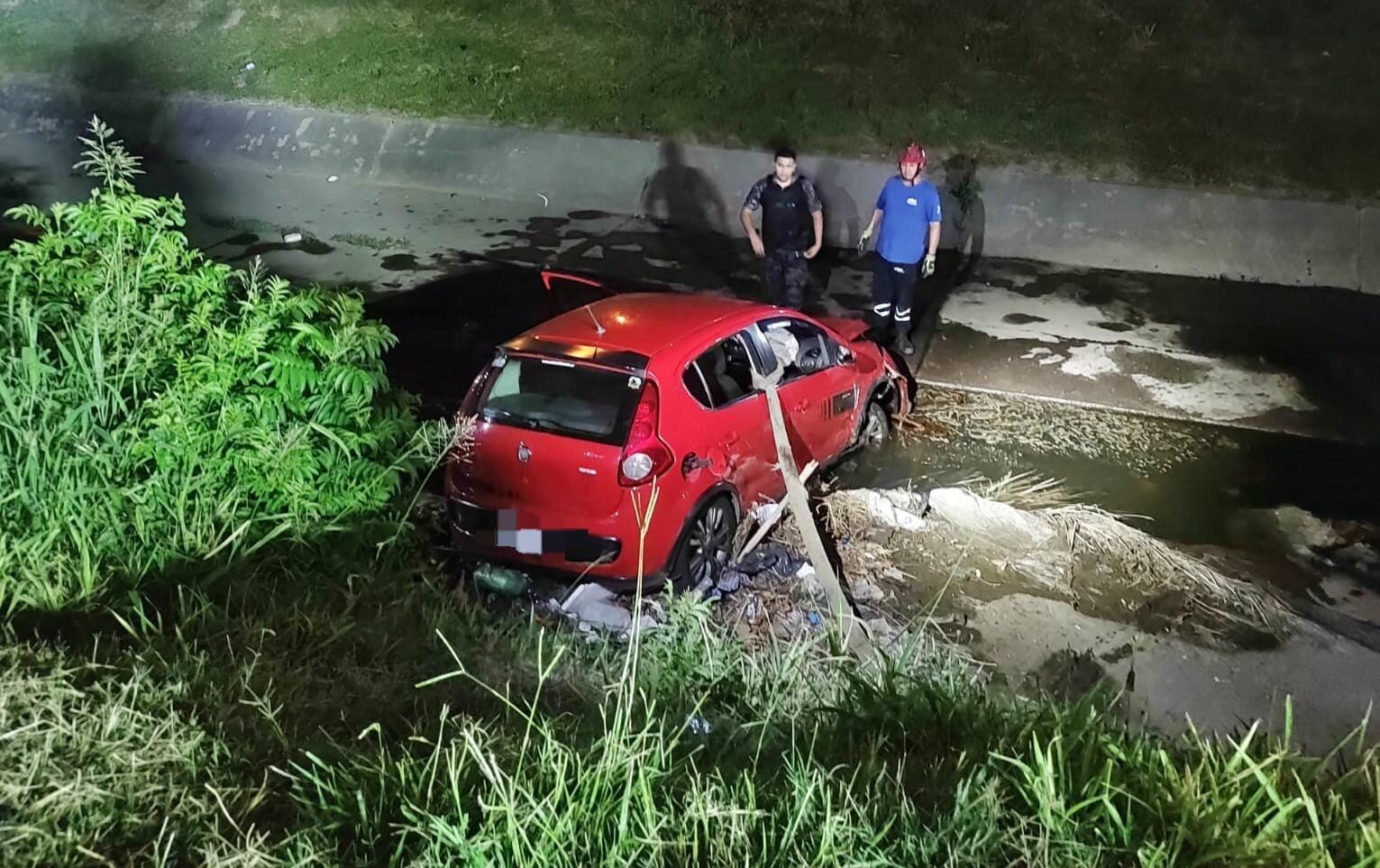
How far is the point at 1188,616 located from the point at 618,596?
3.10 m

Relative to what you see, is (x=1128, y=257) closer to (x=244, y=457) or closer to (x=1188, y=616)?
(x=1188, y=616)

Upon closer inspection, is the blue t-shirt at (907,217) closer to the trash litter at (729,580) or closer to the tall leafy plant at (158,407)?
the trash litter at (729,580)

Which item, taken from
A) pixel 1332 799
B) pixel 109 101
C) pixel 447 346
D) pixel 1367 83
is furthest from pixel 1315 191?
pixel 109 101

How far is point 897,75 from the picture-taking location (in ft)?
50.4

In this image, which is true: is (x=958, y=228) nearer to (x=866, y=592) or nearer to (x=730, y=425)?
(x=730, y=425)

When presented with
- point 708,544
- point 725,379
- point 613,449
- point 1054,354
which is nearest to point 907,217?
point 1054,354

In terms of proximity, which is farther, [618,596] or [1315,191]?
[1315,191]

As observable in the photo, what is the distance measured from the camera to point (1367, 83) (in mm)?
14195

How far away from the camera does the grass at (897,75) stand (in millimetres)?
13898

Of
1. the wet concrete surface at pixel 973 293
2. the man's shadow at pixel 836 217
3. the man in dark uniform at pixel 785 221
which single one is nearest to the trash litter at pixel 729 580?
the man in dark uniform at pixel 785 221

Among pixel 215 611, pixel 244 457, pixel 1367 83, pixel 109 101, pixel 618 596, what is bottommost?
pixel 618 596

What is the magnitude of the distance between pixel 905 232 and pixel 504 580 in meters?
5.05

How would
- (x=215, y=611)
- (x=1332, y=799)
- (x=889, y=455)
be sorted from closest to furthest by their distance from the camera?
(x=1332, y=799) → (x=215, y=611) → (x=889, y=455)

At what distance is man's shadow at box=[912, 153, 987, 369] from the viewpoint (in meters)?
12.2
